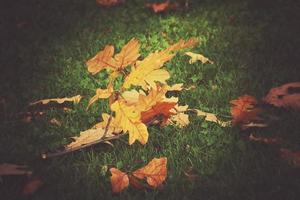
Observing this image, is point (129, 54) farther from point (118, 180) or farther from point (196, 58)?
point (196, 58)

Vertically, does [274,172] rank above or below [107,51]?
below

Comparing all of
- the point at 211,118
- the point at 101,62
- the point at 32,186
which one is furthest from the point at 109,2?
the point at 32,186

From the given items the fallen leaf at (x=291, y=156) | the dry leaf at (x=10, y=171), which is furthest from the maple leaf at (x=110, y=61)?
the fallen leaf at (x=291, y=156)

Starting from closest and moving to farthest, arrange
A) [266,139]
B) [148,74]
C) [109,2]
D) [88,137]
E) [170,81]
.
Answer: [148,74] → [266,139] → [88,137] → [170,81] → [109,2]

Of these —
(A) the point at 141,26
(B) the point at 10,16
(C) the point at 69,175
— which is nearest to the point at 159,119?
(C) the point at 69,175

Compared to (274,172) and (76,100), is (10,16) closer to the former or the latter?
(76,100)

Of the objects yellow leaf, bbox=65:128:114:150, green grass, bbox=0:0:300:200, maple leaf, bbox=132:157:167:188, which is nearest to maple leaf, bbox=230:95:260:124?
green grass, bbox=0:0:300:200
